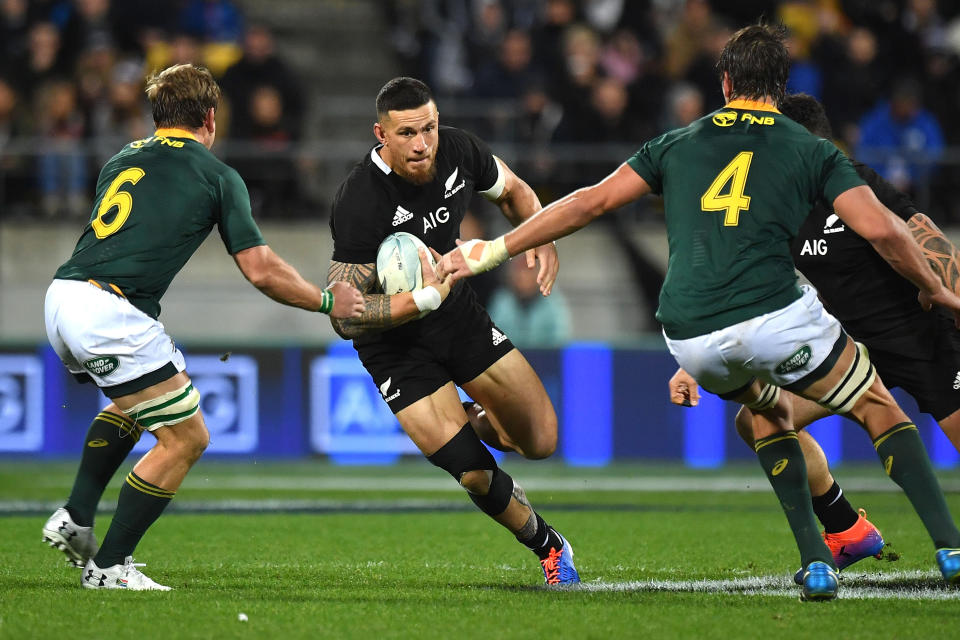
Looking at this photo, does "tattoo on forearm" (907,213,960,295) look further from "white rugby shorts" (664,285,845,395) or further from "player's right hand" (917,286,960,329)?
"white rugby shorts" (664,285,845,395)

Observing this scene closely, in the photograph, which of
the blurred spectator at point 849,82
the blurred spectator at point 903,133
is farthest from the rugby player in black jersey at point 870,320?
the blurred spectator at point 849,82

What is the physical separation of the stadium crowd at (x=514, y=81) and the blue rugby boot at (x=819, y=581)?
9.40 m

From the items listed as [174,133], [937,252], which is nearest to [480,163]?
[174,133]

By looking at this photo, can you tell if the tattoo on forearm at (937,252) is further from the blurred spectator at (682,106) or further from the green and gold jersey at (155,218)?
the blurred spectator at (682,106)

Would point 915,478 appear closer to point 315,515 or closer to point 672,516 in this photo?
point 672,516

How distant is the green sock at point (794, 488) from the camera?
5539 mm

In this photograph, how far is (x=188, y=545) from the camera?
7551 mm

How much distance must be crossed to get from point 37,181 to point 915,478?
1113 centimetres

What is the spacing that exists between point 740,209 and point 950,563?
1.61m

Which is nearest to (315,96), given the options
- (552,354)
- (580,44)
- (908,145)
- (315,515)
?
(580,44)

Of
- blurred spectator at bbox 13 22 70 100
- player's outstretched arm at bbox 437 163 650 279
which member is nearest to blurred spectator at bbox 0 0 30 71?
blurred spectator at bbox 13 22 70 100

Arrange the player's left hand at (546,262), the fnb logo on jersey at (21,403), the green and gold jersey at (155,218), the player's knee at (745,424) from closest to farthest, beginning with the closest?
the green and gold jersey at (155,218) < the player's knee at (745,424) < the player's left hand at (546,262) < the fnb logo on jersey at (21,403)

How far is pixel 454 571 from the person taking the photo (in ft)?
21.8

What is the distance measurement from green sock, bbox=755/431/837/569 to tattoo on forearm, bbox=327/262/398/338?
5.82 feet
